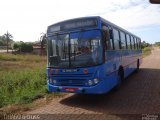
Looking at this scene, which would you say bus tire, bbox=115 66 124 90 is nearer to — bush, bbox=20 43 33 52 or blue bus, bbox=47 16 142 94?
blue bus, bbox=47 16 142 94

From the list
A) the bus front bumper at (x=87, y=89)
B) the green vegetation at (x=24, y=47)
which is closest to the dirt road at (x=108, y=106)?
the bus front bumper at (x=87, y=89)

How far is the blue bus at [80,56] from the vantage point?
930 centimetres

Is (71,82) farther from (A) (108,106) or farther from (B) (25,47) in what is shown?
(B) (25,47)

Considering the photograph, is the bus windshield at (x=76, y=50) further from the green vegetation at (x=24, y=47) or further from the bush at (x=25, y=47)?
the bush at (x=25, y=47)

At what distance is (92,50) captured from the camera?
9297mm

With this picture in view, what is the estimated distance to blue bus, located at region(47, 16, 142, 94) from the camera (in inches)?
366

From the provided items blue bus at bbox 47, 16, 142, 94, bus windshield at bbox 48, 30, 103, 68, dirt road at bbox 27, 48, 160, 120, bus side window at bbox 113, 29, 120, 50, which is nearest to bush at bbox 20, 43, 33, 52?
bus side window at bbox 113, 29, 120, 50

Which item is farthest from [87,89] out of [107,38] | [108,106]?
[107,38]

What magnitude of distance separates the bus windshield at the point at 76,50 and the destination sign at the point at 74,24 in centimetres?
27

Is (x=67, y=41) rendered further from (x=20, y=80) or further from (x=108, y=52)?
(x=20, y=80)

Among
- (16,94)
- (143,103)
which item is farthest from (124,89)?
(16,94)

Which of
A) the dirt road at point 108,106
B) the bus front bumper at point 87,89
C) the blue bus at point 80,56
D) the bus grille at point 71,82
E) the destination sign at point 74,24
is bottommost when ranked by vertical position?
the dirt road at point 108,106

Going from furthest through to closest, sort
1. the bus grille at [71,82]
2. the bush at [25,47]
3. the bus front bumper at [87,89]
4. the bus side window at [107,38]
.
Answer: the bush at [25,47] < the bus side window at [107,38] < the bus grille at [71,82] < the bus front bumper at [87,89]

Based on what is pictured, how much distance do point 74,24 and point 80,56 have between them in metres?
1.28
